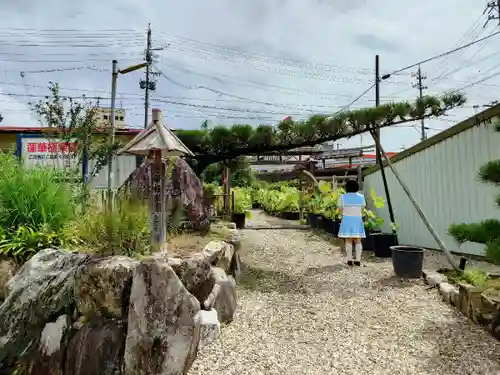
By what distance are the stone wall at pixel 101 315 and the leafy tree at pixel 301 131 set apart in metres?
3.55

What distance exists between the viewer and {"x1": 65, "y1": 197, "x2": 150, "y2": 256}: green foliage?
121 inches

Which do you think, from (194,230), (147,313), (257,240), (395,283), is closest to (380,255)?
(395,283)

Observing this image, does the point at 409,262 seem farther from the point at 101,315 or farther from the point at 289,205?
the point at 289,205

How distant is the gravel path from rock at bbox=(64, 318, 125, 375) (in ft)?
1.70

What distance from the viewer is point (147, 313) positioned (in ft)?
8.56

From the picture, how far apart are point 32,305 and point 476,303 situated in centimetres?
348

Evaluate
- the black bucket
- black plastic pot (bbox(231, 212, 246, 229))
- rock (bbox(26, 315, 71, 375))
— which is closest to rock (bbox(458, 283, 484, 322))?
rock (bbox(26, 315, 71, 375))

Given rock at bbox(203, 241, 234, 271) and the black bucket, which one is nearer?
rock at bbox(203, 241, 234, 271)

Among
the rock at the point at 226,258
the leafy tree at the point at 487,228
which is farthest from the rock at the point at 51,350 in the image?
the leafy tree at the point at 487,228

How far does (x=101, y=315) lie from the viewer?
2801 mm

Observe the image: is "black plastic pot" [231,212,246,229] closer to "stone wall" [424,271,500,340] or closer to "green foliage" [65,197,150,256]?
"stone wall" [424,271,500,340]

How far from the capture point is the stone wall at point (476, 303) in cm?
322

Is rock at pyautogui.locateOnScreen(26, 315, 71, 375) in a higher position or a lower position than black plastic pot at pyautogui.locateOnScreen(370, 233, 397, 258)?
lower

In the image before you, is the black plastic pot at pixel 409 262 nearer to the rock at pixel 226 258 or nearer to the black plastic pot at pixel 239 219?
the rock at pixel 226 258
